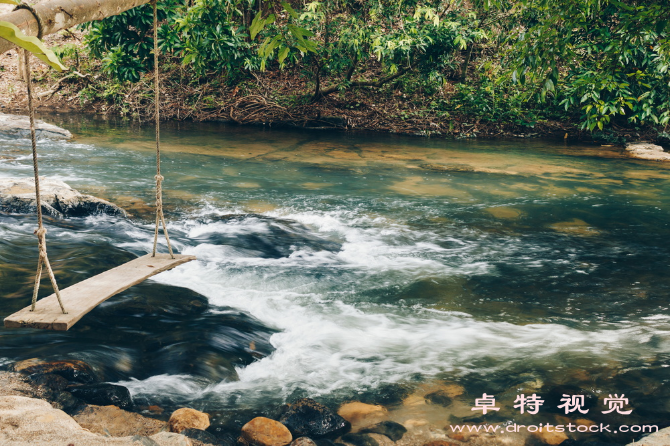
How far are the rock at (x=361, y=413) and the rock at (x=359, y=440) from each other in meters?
0.14

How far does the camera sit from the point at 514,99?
1476 cm

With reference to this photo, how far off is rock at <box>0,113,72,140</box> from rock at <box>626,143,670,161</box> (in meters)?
12.5

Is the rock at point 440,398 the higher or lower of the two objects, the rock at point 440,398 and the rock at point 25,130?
the lower

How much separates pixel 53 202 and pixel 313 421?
5.18 metres

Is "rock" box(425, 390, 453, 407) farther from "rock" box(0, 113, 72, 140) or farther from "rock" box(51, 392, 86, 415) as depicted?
"rock" box(0, 113, 72, 140)

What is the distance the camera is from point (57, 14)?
5.18 ft

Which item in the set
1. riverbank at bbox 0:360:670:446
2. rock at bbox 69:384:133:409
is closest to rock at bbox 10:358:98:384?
riverbank at bbox 0:360:670:446

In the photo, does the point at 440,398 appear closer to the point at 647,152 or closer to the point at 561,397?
the point at 561,397

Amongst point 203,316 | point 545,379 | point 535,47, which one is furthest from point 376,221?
point 545,379

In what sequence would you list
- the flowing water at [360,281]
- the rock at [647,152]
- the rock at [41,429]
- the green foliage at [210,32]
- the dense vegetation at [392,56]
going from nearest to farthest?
1. the rock at [41,429]
2. the flowing water at [360,281]
3. the dense vegetation at [392,56]
4. the green foliage at [210,32]
5. the rock at [647,152]

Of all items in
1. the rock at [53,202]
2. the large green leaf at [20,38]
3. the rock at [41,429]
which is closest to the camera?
the large green leaf at [20,38]

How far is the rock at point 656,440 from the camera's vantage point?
103 inches

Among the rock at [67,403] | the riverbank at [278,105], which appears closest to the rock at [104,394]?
the rock at [67,403]

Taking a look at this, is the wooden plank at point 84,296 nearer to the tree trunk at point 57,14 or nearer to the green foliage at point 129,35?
the tree trunk at point 57,14
